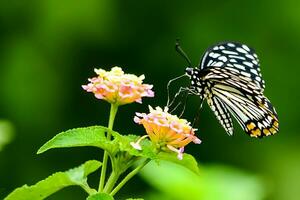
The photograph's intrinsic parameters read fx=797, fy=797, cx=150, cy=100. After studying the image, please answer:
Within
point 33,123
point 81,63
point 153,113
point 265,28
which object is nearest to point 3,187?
point 33,123

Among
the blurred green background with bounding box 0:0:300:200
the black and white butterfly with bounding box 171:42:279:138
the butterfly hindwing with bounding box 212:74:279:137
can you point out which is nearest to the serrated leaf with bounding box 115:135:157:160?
the black and white butterfly with bounding box 171:42:279:138

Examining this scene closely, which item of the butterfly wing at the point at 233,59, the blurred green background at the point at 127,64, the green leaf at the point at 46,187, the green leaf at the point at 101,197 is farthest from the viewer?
the blurred green background at the point at 127,64

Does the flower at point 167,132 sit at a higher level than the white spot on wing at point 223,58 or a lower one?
lower

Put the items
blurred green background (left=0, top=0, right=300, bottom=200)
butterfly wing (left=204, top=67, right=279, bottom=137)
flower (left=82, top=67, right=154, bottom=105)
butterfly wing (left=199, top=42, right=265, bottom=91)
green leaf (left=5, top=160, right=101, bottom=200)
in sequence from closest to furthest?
green leaf (left=5, top=160, right=101, bottom=200)
flower (left=82, top=67, right=154, bottom=105)
butterfly wing (left=204, top=67, right=279, bottom=137)
butterfly wing (left=199, top=42, right=265, bottom=91)
blurred green background (left=0, top=0, right=300, bottom=200)

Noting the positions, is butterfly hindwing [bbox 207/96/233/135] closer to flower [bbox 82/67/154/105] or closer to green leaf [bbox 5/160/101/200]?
flower [bbox 82/67/154/105]

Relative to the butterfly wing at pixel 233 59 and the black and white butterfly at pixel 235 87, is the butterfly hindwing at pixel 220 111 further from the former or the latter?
the butterfly wing at pixel 233 59

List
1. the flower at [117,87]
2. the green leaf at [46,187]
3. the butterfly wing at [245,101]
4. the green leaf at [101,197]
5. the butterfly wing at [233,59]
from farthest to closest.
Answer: the butterfly wing at [233,59]
the butterfly wing at [245,101]
the flower at [117,87]
the green leaf at [46,187]
the green leaf at [101,197]

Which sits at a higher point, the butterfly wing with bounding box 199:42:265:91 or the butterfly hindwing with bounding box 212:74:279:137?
the butterfly wing with bounding box 199:42:265:91

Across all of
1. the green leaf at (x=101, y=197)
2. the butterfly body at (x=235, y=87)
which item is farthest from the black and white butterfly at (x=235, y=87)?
the green leaf at (x=101, y=197)
